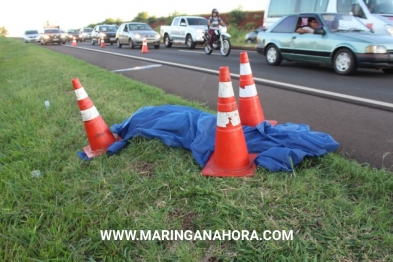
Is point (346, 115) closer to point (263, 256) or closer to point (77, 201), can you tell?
point (263, 256)

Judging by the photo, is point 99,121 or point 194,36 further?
point 194,36

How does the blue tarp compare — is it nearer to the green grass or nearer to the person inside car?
the green grass

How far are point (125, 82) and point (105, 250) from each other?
5.39m

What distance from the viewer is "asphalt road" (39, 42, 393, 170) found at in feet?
11.1

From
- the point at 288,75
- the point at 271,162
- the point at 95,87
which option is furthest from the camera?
the point at 288,75

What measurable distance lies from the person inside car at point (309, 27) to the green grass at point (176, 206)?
657cm

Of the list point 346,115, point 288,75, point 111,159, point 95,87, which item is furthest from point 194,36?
point 111,159

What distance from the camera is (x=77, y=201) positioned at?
2.37 m

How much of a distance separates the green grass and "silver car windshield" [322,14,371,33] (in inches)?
251

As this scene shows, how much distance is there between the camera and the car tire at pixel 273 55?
31.5 ft

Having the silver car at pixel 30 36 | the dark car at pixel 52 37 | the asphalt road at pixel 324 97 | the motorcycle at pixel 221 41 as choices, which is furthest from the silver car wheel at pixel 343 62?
the silver car at pixel 30 36

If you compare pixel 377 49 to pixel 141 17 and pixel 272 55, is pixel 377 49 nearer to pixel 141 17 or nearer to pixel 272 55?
pixel 272 55

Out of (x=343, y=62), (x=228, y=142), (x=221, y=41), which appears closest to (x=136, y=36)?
(x=221, y=41)

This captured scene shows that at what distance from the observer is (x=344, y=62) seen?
7680 millimetres
